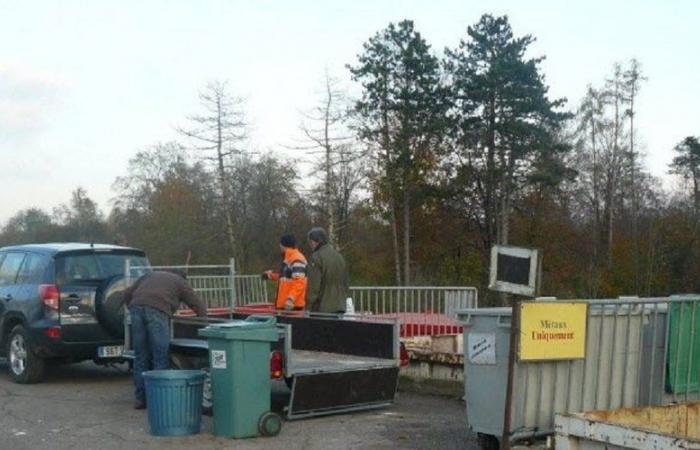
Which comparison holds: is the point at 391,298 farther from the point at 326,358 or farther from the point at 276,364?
the point at 276,364

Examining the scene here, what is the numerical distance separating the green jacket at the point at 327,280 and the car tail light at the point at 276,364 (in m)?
2.23

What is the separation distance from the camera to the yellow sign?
6.37 meters

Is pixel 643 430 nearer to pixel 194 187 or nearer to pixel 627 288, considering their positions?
pixel 627 288

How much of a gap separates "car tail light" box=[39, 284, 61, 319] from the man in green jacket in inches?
123

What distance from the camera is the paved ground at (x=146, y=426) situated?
7.97 meters

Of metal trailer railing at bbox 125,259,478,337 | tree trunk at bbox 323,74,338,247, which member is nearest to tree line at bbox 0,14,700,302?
tree trunk at bbox 323,74,338,247

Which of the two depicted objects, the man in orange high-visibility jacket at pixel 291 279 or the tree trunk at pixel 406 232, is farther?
the tree trunk at pixel 406 232

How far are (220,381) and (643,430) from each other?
12.8 feet

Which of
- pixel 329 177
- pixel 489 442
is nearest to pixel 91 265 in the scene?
pixel 489 442

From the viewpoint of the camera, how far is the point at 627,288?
44031 millimetres

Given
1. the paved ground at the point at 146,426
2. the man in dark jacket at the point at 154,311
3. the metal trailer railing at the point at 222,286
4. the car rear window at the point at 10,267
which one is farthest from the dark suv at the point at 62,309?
the man in dark jacket at the point at 154,311

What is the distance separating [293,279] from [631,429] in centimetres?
591

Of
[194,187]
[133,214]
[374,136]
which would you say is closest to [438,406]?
[374,136]

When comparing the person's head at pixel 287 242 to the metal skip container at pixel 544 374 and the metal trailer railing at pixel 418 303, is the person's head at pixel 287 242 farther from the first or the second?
the metal skip container at pixel 544 374
